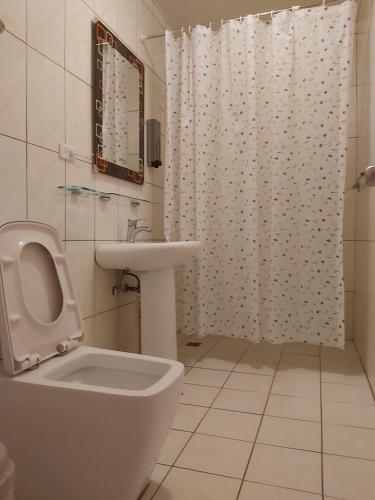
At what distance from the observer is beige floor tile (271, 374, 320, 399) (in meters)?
1.78

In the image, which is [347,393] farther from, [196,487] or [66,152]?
[66,152]

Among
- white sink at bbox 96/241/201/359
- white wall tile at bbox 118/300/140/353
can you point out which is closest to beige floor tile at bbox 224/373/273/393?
white sink at bbox 96/241/201/359

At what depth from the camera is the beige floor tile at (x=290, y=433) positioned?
53.5 inches

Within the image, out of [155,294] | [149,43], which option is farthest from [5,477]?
[149,43]

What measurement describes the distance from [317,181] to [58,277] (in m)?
1.49

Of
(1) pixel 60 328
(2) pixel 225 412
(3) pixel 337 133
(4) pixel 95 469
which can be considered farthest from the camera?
(3) pixel 337 133

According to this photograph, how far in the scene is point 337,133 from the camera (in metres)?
1.97

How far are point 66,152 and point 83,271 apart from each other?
1.76 feet

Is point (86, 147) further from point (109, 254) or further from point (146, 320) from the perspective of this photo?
point (146, 320)

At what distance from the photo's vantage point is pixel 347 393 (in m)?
1.78

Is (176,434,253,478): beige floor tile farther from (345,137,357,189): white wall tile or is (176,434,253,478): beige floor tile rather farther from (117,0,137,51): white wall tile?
(117,0,137,51): white wall tile

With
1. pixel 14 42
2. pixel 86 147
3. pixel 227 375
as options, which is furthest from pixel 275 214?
pixel 14 42

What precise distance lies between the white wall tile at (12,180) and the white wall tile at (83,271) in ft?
1.05

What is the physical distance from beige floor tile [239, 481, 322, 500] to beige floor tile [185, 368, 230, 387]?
77 centimetres
